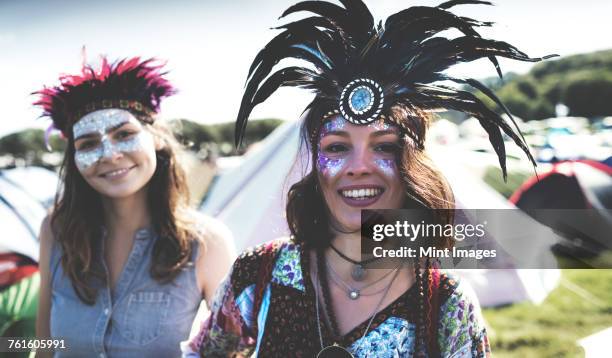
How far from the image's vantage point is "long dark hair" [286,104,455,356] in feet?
3.48

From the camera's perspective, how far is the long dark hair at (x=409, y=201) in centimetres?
106

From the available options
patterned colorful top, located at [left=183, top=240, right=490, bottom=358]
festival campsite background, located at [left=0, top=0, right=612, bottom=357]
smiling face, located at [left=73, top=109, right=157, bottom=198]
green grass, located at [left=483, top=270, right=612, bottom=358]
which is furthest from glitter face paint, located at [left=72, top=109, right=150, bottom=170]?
green grass, located at [left=483, top=270, right=612, bottom=358]

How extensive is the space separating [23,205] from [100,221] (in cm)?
131

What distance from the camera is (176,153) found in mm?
1703

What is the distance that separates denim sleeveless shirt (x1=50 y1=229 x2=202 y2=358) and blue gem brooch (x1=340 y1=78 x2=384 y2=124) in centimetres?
76

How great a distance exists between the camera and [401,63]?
3.66ft

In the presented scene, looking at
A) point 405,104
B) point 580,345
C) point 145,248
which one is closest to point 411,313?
point 405,104

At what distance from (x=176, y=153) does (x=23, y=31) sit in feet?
2.21

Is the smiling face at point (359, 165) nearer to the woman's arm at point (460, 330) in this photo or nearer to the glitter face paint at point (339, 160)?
the glitter face paint at point (339, 160)

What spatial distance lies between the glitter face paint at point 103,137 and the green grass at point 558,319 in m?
1.42

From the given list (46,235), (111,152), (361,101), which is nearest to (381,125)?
(361,101)

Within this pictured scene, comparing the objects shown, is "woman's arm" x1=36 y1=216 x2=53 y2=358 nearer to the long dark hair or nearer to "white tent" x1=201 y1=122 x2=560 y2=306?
"white tent" x1=201 y1=122 x2=560 y2=306

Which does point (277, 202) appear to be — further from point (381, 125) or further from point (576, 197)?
point (576, 197)

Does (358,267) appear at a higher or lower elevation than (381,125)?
lower
